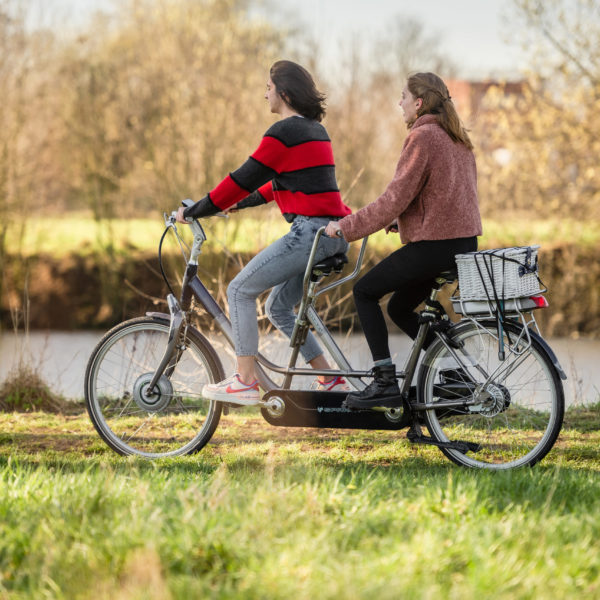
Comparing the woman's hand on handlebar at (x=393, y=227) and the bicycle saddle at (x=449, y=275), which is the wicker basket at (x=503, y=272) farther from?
the woman's hand on handlebar at (x=393, y=227)

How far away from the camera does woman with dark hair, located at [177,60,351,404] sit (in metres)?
4.21

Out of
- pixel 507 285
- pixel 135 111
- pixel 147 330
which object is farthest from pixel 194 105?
pixel 507 285

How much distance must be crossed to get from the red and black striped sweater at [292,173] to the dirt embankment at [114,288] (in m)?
9.26

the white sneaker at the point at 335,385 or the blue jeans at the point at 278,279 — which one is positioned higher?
the blue jeans at the point at 278,279

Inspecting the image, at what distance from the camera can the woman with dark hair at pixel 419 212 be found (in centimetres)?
402

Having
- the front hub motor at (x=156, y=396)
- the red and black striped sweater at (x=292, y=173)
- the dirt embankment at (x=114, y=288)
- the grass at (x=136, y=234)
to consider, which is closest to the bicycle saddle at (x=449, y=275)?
the red and black striped sweater at (x=292, y=173)

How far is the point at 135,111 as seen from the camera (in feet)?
48.3

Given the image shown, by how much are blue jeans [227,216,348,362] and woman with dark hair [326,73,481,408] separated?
0.22 metres

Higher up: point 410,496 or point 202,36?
point 202,36

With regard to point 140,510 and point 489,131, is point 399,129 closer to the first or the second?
point 489,131

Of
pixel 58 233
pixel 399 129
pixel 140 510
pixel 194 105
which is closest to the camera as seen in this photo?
pixel 140 510

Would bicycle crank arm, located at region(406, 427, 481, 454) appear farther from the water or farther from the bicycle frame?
the water

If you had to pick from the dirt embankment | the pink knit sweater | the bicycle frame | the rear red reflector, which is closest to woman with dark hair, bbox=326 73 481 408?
the pink knit sweater

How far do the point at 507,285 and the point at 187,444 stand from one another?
1852 mm
